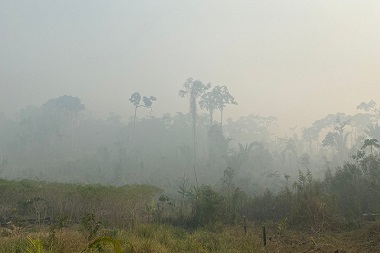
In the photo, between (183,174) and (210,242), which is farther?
(183,174)

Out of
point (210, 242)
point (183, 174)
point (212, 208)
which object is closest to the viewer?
point (210, 242)

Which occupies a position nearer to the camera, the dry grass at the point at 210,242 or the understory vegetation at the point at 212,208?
the dry grass at the point at 210,242

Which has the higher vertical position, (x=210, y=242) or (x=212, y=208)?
(x=212, y=208)

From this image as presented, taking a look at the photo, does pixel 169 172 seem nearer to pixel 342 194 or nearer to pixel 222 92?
pixel 222 92

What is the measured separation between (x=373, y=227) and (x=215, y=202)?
7.70 m

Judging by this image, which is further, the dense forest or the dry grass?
the dense forest

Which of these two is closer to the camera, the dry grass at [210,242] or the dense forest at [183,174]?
the dry grass at [210,242]

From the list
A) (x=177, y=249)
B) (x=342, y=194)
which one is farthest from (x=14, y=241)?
(x=342, y=194)

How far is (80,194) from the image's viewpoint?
58.9 feet

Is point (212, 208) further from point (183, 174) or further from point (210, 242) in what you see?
point (183, 174)

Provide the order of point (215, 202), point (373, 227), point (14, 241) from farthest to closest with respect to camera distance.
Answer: point (215, 202), point (373, 227), point (14, 241)

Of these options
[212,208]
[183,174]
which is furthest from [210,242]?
[183,174]

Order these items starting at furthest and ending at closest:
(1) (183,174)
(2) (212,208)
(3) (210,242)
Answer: (1) (183,174), (2) (212,208), (3) (210,242)

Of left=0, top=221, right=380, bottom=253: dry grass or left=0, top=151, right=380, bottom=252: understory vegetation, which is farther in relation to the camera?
left=0, top=151, right=380, bottom=252: understory vegetation
